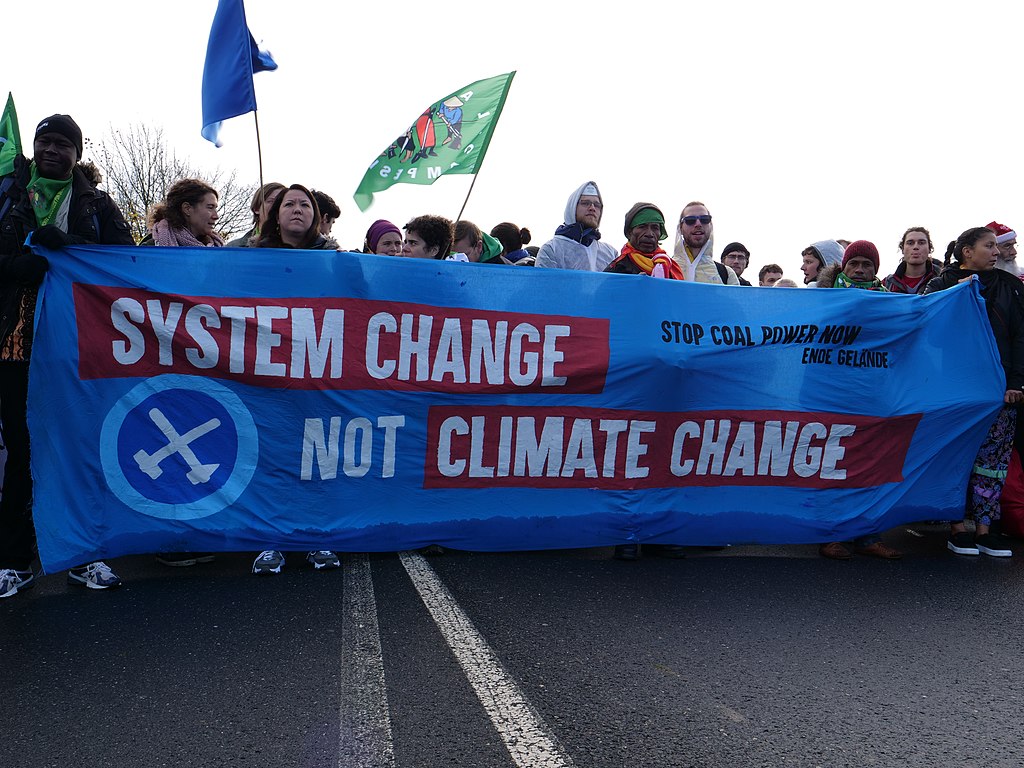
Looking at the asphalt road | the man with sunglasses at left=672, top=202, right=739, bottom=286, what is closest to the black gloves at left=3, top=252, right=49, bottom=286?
the asphalt road

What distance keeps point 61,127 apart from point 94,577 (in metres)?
2.19

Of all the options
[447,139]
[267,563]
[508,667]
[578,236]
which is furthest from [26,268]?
[447,139]

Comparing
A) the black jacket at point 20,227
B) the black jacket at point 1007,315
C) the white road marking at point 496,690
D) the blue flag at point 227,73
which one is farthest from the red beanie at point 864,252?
the black jacket at point 20,227

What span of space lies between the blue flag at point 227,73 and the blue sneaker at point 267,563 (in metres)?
3.23

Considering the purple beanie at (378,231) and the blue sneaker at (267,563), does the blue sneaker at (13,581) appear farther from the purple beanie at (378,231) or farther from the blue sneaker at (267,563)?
the purple beanie at (378,231)

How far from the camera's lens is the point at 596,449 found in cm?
461

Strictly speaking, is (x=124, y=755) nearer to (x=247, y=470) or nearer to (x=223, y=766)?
(x=223, y=766)

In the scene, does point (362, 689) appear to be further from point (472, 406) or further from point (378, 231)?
point (378, 231)

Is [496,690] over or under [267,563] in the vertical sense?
over

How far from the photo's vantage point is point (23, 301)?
3826 millimetres

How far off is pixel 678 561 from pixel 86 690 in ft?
10.2

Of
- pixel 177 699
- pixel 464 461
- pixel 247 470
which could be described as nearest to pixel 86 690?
pixel 177 699

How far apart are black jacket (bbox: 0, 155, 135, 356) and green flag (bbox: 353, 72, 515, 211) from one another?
3.73m

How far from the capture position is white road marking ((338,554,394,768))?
2.24 m
